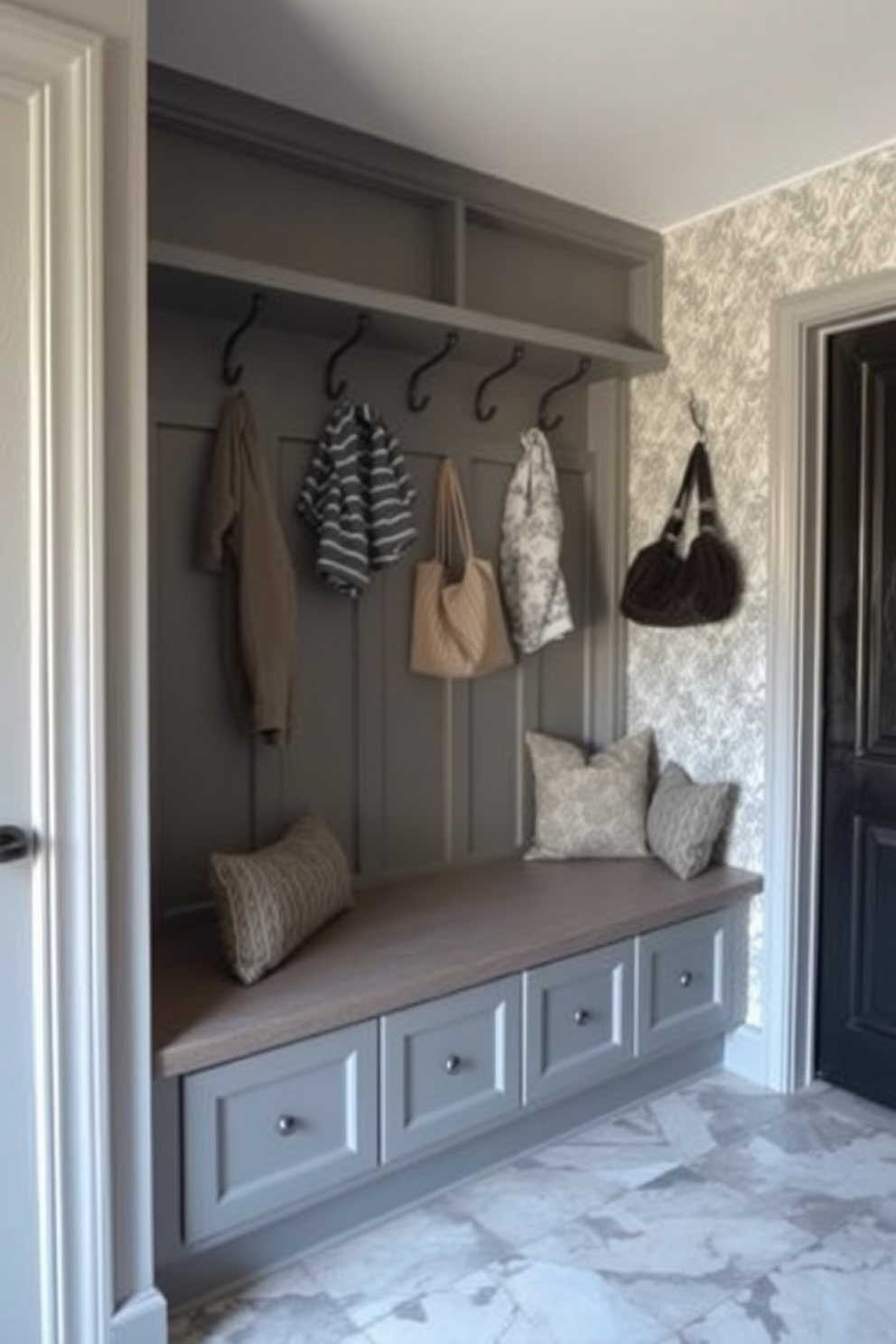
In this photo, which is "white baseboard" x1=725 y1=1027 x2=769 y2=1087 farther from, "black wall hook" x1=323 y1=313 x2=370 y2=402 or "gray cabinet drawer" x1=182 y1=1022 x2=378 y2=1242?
"black wall hook" x1=323 y1=313 x2=370 y2=402

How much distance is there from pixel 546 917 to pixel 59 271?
1.67 metres

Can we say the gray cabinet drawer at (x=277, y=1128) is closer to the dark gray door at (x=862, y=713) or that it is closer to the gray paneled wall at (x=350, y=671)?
the gray paneled wall at (x=350, y=671)

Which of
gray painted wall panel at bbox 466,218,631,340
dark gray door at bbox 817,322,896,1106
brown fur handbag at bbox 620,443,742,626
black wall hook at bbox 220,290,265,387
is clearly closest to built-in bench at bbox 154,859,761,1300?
dark gray door at bbox 817,322,896,1106

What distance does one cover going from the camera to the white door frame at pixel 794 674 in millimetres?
2646

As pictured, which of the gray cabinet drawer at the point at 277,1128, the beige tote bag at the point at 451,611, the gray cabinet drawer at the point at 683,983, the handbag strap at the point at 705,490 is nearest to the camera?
the gray cabinet drawer at the point at 277,1128

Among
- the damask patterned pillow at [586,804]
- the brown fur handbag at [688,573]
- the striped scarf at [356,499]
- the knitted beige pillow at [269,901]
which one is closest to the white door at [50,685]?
the knitted beige pillow at [269,901]

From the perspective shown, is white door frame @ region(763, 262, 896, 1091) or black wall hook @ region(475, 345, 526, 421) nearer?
white door frame @ region(763, 262, 896, 1091)

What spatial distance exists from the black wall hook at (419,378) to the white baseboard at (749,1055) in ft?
6.12

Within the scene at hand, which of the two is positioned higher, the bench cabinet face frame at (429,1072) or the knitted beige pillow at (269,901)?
the knitted beige pillow at (269,901)

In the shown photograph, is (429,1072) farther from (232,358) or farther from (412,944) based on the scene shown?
(232,358)

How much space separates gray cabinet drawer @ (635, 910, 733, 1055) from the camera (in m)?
2.56

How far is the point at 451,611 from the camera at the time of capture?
269 cm

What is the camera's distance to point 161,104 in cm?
213

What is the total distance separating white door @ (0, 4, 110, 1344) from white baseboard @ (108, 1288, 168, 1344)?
0.07 metres
